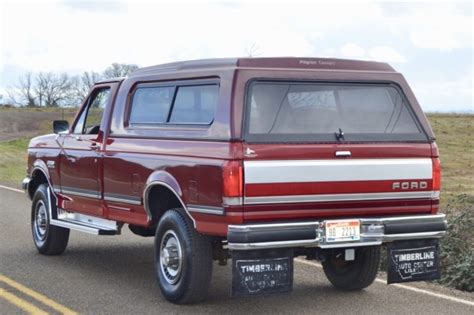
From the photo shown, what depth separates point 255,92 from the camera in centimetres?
632

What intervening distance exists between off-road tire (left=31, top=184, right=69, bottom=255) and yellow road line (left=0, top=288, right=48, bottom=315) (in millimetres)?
1882

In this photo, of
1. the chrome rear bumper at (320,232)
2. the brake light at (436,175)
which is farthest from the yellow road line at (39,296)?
the brake light at (436,175)

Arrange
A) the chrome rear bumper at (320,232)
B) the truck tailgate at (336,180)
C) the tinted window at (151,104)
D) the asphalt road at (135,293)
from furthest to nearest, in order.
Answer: the tinted window at (151,104) → the asphalt road at (135,293) → the truck tailgate at (336,180) → the chrome rear bumper at (320,232)

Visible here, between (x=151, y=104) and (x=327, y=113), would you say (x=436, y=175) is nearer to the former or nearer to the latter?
(x=327, y=113)

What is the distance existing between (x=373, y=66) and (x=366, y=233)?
157 cm

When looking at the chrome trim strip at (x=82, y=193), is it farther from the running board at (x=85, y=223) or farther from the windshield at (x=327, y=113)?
the windshield at (x=327, y=113)

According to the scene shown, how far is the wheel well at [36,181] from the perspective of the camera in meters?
9.75

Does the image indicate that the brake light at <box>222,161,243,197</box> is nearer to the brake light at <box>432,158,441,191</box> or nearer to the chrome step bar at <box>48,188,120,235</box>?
the brake light at <box>432,158,441,191</box>

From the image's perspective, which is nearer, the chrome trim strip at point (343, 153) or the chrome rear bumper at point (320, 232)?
the chrome rear bumper at point (320, 232)

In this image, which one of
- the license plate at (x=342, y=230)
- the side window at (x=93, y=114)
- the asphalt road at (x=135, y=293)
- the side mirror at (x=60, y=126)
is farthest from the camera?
the side mirror at (x=60, y=126)

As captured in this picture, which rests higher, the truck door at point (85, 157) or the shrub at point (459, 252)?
the truck door at point (85, 157)

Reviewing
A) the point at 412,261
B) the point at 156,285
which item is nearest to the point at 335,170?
the point at 412,261

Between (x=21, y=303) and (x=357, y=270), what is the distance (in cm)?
318

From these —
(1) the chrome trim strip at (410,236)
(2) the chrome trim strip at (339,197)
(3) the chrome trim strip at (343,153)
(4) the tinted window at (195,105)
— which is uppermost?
(4) the tinted window at (195,105)
